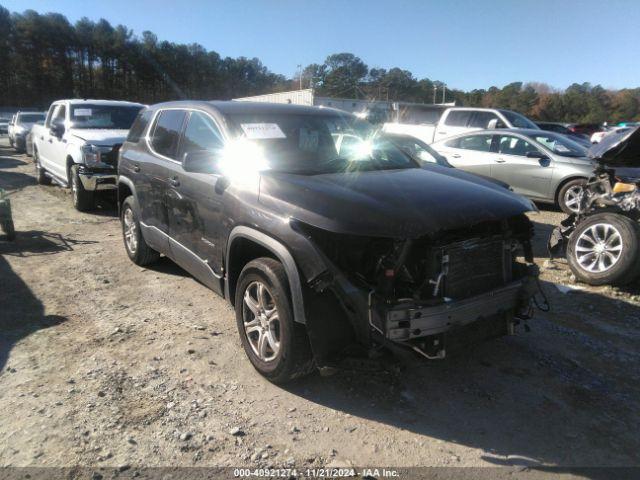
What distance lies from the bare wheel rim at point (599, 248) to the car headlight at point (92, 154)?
770 cm

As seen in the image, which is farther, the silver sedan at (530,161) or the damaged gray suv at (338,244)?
the silver sedan at (530,161)

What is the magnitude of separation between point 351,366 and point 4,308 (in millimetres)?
3653

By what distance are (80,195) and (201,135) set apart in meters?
5.78

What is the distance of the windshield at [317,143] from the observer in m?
3.74

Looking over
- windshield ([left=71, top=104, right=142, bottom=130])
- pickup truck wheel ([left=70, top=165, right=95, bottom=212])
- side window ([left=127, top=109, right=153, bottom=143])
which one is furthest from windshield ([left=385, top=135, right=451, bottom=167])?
pickup truck wheel ([left=70, top=165, right=95, bottom=212])

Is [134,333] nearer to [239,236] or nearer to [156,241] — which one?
[156,241]

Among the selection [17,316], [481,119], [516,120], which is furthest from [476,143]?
[17,316]

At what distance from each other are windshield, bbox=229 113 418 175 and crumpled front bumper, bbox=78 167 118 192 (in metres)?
5.43

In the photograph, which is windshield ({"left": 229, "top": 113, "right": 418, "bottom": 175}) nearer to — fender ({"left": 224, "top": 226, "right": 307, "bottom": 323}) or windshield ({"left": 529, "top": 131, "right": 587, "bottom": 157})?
fender ({"left": 224, "top": 226, "right": 307, "bottom": 323})

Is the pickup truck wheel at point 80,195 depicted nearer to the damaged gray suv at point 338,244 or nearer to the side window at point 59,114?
the side window at point 59,114


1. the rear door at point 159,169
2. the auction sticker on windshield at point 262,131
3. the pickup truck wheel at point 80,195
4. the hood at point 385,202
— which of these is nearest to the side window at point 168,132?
the rear door at point 159,169

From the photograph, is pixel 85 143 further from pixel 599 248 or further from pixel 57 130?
pixel 599 248

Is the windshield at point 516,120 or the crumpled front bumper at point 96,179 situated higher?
the windshield at point 516,120

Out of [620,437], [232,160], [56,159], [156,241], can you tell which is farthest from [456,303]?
[56,159]
